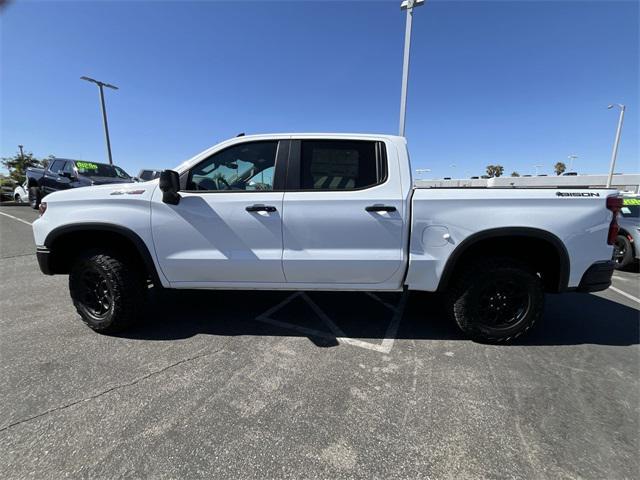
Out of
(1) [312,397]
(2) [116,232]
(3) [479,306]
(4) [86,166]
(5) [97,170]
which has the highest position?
(4) [86,166]

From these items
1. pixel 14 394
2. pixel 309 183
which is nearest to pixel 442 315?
pixel 309 183

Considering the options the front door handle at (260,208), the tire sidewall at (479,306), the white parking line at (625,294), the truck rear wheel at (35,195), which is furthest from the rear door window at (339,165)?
the truck rear wheel at (35,195)

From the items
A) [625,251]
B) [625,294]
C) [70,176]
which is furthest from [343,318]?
[70,176]

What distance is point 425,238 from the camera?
286cm

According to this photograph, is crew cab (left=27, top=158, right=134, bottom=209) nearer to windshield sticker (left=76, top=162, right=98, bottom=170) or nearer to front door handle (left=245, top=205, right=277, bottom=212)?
windshield sticker (left=76, top=162, right=98, bottom=170)

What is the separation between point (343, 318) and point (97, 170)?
11716 millimetres

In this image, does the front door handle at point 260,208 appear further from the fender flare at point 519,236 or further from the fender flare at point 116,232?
the fender flare at point 519,236

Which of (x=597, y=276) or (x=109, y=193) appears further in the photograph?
(x=109, y=193)

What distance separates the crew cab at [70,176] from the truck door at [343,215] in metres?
9.80

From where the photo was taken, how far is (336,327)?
3.37 m

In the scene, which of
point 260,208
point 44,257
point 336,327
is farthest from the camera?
point 336,327

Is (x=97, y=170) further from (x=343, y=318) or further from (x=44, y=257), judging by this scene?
(x=343, y=318)

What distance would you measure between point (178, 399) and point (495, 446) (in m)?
2.14

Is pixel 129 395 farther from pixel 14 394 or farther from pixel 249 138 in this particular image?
pixel 249 138
